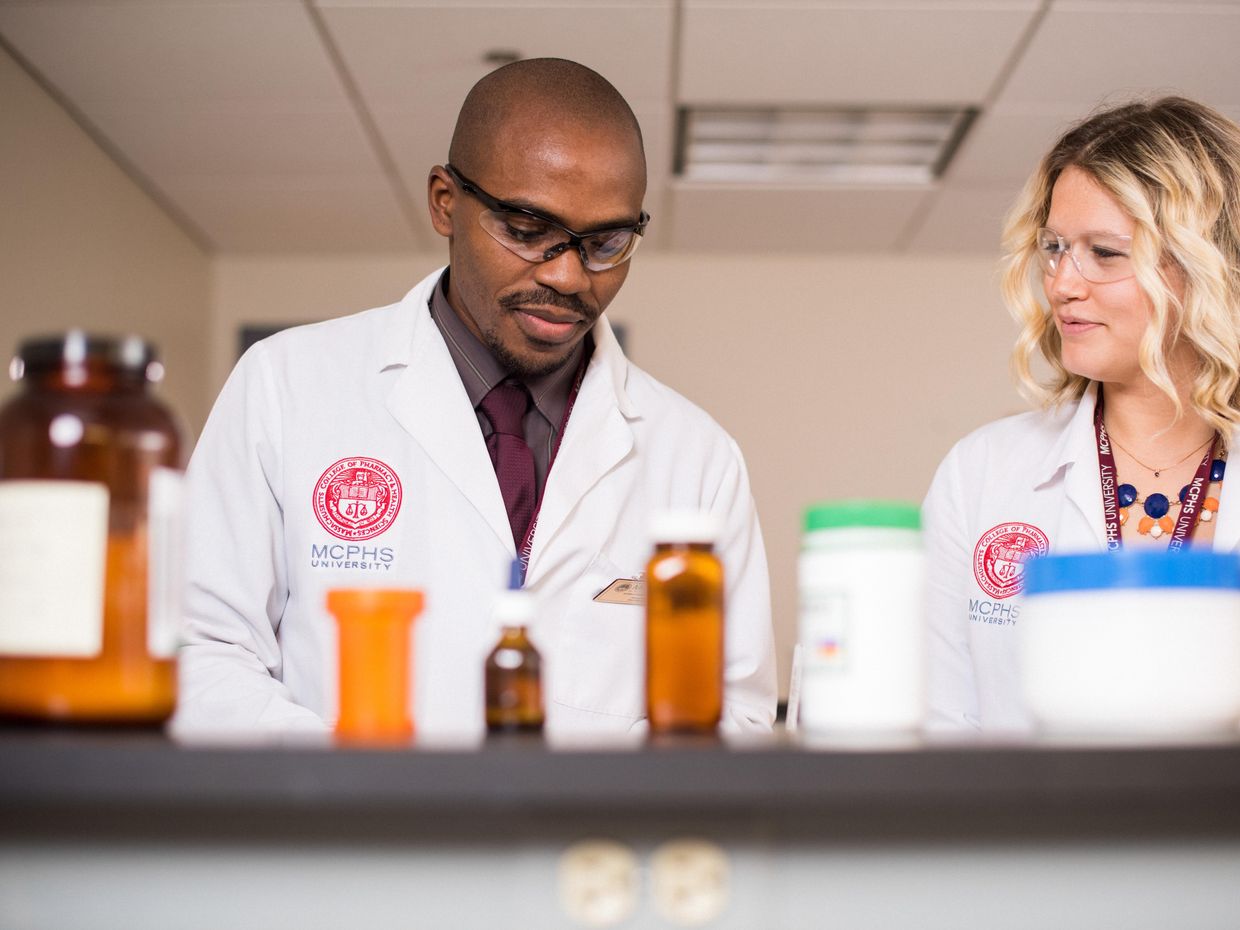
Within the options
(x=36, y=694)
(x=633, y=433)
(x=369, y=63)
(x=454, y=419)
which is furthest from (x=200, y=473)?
(x=369, y=63)

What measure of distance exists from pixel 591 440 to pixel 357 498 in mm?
325

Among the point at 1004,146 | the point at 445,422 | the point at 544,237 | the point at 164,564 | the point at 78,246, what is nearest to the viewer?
the point at 164,564

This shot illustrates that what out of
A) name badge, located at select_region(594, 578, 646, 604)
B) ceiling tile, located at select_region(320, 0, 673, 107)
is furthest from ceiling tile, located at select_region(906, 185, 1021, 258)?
name badge, located at select_region(594, 578, 646, 604)

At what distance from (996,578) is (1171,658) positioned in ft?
2.74

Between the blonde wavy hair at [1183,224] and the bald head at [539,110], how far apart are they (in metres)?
0.65

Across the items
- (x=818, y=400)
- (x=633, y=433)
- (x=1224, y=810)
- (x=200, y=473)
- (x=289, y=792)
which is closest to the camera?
(x=289, y=792)

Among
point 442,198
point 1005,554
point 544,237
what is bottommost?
point 1005,554

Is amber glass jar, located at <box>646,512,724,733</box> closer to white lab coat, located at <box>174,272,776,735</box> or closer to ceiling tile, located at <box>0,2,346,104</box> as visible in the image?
white lab coat, located at <box>174,272,776,735</box>

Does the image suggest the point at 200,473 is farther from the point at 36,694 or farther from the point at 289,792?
the point at 289,792

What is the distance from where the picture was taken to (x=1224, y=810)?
760 mm

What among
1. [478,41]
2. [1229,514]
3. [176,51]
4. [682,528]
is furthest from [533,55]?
[682,528]

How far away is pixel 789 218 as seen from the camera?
4.54 metres

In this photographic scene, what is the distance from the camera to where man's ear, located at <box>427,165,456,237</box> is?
176cm

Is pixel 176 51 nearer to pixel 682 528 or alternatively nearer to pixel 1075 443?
pixel 1075 443
